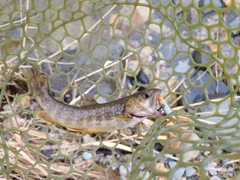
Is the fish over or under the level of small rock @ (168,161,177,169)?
over

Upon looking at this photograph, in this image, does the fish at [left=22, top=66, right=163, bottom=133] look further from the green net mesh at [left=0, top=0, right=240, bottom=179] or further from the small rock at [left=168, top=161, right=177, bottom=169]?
the small rock at [left=168, top=161, right=177, bottom=169]

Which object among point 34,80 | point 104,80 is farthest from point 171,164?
point 34,80

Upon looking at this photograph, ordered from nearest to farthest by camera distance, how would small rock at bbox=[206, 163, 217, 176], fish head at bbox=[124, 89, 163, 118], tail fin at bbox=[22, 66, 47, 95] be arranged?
fish head at bbox=[124, 89, 163, 118] < tail fin at bbox=[22, 66, 47, 95] < small rock at bbox=[206, 163, 217, 176]

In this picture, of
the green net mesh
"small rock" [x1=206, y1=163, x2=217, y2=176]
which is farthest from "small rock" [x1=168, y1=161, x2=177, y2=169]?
"small rock" [x1=206, y1=163, x2=217, y2=176]

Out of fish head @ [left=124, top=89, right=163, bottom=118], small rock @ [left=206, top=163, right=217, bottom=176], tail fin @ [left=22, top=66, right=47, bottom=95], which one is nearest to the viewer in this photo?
fish head @ [left=124, top=89, right=163, bottom=118]

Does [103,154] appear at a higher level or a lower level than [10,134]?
lower

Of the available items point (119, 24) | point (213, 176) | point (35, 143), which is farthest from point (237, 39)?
point (35, 143)

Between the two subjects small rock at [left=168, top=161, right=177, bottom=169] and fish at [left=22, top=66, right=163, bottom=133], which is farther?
small rock at [left=168, top=161, right=177, bottom=169]

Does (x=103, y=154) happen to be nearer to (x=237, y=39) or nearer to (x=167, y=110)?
(x=167, y=110)

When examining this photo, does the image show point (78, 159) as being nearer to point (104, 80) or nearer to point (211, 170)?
point (104, 80)
